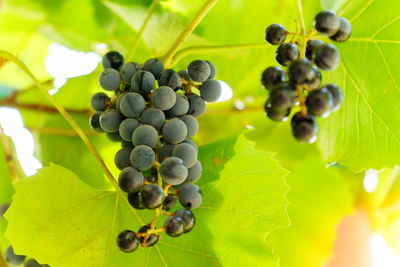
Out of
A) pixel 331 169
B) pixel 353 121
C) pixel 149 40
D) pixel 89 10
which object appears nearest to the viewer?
pixel 353 121

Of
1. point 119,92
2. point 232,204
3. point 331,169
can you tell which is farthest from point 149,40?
point 331,169

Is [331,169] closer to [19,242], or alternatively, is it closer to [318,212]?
[318,212]

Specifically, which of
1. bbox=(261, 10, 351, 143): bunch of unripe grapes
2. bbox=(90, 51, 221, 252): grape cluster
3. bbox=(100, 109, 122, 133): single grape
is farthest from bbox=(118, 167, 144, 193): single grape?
bbox=(261, 10, 351, 143): bunch of unripe grapes

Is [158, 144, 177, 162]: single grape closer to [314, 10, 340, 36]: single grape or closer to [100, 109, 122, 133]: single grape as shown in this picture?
[100, 109, 122, 133]: single grape

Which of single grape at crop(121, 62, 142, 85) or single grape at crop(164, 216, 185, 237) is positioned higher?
single grape at crop(121, 62, 142, 85)

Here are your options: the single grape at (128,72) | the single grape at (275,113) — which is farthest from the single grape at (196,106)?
the single grape at (275,113)
